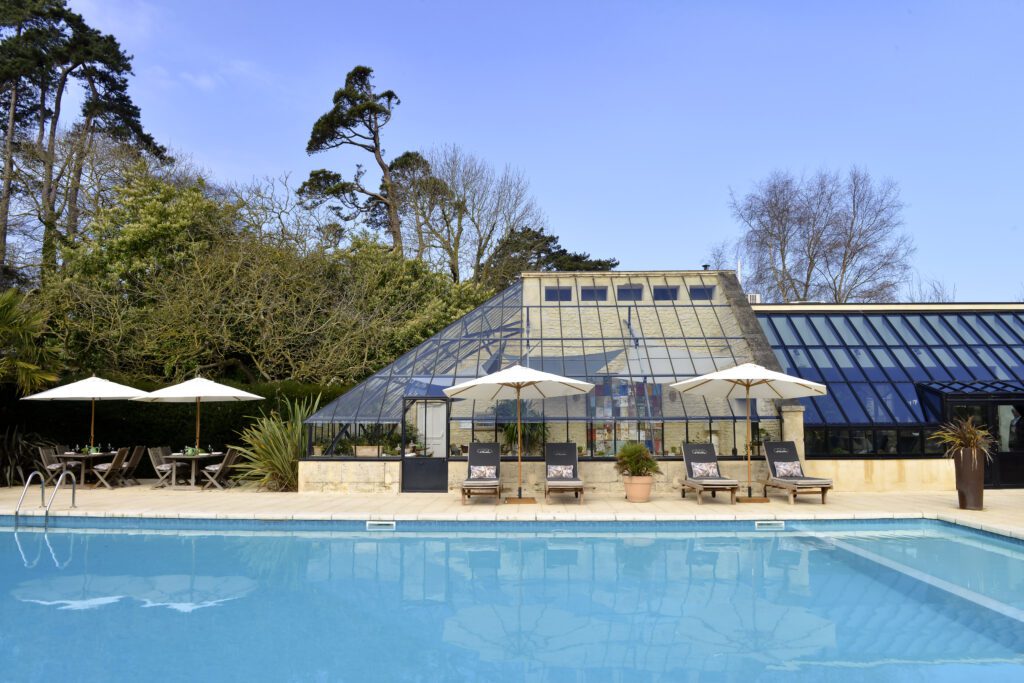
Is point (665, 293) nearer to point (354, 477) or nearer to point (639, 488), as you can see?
point (639, 488)

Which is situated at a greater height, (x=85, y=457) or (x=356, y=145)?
(x=356, y=145)

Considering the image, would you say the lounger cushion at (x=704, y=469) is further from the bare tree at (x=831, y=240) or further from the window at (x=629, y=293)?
the bare tree at (x=831, y=240)

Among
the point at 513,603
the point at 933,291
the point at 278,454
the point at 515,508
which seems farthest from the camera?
the point at 933,291

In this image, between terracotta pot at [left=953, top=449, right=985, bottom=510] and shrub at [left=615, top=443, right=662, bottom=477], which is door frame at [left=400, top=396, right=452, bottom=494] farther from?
terracotta pot at [left=953, top=449, right=985, bottom=510]

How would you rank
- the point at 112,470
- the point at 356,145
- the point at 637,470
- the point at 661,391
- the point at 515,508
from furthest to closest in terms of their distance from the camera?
the point at 356,145 → the point at 112,470 → the point at 661,391 → the point at 637,470 → the point at 515,508

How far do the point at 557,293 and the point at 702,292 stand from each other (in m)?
3.22

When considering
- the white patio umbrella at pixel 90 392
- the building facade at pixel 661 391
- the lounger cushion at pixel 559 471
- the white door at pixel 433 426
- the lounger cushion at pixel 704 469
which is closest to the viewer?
the lounger cushion at pixel 559 471

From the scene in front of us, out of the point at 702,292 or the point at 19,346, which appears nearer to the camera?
the point at 19,346

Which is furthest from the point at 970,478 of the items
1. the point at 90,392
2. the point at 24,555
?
the point at 90,392

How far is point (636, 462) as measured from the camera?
1126 cm

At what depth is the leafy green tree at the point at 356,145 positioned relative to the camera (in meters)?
25.8

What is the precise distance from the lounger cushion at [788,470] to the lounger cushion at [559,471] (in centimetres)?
351

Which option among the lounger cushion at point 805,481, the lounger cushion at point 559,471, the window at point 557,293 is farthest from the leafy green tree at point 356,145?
the lounger cushion at point 805,481

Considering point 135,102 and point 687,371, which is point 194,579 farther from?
point 135,102
